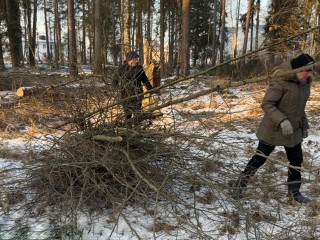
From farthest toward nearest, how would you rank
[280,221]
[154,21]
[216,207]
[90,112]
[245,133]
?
[154,21] < [245,133] < [90,112] < [216,207] < [280,221]

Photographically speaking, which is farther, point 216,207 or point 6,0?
point 6,0

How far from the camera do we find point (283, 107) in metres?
3.88

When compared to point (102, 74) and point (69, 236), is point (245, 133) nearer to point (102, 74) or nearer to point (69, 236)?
point (102, 74)

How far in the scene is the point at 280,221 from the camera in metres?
3.53

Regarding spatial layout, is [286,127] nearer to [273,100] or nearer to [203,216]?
[273,100]

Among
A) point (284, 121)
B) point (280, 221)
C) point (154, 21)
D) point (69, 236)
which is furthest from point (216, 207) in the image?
point (154, 21)

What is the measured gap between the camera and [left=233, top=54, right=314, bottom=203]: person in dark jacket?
372 centimetres

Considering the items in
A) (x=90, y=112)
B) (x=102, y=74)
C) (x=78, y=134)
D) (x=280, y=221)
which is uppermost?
(x=102, y=74)

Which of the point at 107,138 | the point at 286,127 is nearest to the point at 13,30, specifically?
the point at 107,138

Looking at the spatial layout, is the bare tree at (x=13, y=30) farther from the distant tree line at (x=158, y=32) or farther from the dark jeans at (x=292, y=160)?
the dark jeans at (x=292, y=160)

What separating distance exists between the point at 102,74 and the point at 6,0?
1697cm

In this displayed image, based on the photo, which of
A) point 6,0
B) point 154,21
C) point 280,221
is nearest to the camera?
point 280,221

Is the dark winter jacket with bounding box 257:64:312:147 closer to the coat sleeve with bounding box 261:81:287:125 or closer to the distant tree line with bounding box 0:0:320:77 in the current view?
the coat sleeve with bounding box 261:81:287:125

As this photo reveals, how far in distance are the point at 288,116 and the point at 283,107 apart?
11cm
